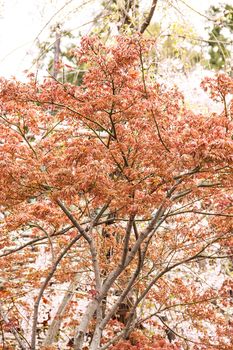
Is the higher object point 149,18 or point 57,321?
point 149,18

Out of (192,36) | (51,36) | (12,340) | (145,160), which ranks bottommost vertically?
(12,340)

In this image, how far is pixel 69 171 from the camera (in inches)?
150

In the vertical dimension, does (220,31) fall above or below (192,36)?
above

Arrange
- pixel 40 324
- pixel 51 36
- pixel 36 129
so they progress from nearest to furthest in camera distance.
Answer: pixel 36 129 → pixel 51 36 → pixel 40 324

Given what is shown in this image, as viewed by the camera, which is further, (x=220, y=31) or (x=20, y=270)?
(x=220, y=31)

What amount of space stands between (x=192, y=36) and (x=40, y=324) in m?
5.84

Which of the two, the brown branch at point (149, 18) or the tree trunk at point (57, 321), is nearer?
the tree trunk at point (57, 321)

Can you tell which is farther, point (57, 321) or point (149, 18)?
point (149, 18)

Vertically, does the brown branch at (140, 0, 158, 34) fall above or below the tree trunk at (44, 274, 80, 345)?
above

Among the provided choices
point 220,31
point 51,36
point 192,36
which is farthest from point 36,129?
point 220,31

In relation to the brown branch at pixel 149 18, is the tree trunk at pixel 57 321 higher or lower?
lower

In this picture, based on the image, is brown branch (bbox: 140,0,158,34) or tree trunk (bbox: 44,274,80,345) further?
brown branch (bbox: 140,0,158,34)

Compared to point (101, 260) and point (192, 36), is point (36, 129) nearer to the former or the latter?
point (101, 260)

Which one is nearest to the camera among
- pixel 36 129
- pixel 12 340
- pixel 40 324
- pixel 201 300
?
pixel 36 129
